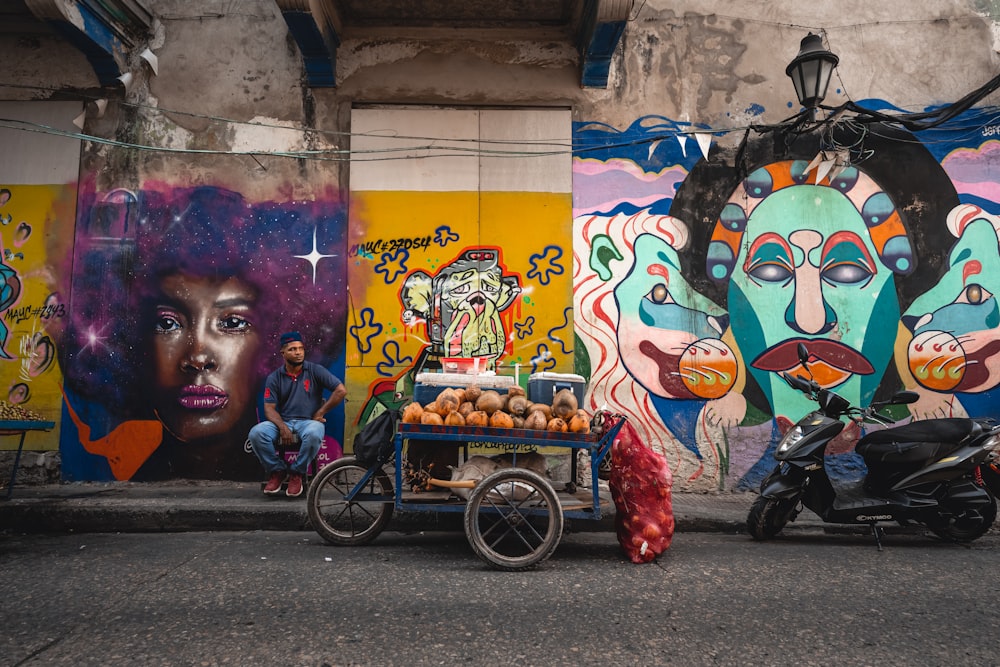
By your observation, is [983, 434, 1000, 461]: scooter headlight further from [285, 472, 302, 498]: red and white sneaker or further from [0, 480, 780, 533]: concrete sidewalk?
[285, 472, 302, 498]: red and white sneaker

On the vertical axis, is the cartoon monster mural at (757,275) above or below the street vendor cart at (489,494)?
above

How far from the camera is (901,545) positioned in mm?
4965

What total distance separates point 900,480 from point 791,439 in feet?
2.65

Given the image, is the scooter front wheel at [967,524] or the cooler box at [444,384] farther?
the scooter front wheel at [967,524]

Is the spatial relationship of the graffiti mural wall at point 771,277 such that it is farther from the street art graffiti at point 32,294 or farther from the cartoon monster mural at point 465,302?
the street art graffiti at point 32,294

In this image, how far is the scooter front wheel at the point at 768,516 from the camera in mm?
4961

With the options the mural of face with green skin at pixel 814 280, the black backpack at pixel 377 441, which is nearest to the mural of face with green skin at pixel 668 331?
the mural of face with green skin at pixel 814 280

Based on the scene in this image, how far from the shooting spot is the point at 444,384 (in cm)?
471

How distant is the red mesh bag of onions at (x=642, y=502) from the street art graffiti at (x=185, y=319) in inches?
140

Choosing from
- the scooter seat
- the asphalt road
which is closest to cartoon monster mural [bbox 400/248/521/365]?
the asphalt road

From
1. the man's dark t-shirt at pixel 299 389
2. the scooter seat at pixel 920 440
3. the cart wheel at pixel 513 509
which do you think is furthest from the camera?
the man's dark t-shirt at pixel 299 389

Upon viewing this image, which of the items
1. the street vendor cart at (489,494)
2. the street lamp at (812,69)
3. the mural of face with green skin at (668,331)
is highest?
the street lamp at (812,69)

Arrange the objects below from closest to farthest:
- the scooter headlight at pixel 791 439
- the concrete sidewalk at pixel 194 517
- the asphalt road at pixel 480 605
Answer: the asphalt road at pixel 480 605 → the scooter headlight at pixel 791 439 → the concrete sidewalk at pixel 194 517

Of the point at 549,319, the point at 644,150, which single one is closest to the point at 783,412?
the point at 549,319
